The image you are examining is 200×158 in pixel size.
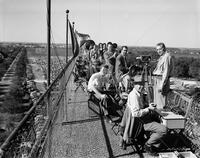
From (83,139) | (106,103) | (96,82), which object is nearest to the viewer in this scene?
(83,139)

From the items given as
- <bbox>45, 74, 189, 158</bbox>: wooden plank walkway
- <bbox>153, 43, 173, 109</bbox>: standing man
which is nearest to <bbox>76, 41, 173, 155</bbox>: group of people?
<bbox>153, 43, 173, 109</bbox>: standing man

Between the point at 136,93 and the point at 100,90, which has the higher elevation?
the point at 136,93

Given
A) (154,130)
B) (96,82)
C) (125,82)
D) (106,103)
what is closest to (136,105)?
(154,130)

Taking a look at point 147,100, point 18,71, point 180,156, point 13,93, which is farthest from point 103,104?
point 18,71

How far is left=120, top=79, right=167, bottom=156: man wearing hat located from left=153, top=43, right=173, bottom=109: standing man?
109 cm

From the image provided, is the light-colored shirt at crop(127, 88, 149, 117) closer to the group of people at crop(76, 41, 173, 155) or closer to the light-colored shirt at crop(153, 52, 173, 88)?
the group of people at crop(76, 41, 173, 155)

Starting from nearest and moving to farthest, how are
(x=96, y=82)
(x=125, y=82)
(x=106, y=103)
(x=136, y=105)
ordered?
(x=136, y=105), (x=106, y=103), (x=96, y=82), (x=125, y=82)

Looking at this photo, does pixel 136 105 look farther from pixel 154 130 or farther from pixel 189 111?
pixel 189 111

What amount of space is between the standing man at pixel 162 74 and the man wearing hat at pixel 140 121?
1093 mm

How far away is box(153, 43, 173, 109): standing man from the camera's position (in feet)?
19.9

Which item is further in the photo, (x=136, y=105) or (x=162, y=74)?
(x=162, y=74)

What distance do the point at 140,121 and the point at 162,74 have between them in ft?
5.05

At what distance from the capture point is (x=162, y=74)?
6.29m

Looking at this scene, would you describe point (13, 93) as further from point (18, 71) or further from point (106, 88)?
point (106, 88)
